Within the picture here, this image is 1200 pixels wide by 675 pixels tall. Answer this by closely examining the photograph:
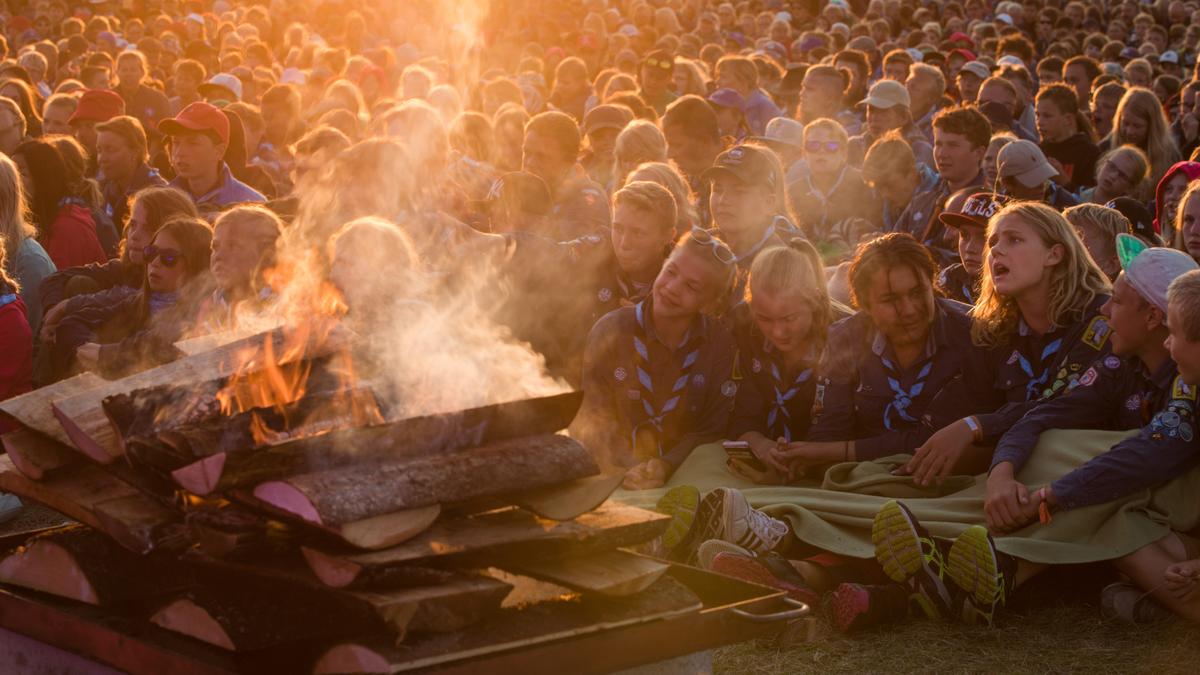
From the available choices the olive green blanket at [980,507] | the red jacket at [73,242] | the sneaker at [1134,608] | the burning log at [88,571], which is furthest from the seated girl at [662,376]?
the red jacket at [73,242]

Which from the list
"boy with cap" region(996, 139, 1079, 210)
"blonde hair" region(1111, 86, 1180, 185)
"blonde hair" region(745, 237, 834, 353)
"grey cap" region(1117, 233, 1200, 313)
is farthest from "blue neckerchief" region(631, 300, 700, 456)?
"blonde hair" region(1111, 86, 1180, 185)

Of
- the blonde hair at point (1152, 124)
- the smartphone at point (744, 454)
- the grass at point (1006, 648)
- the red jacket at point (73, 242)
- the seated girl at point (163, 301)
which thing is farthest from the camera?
the blonde hair at point (1152, 124)

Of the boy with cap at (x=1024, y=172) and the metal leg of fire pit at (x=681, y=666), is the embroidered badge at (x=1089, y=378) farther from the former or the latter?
the boy with cap at (x=1024, y=172)

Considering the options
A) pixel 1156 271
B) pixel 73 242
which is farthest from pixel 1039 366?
pixel 73 242

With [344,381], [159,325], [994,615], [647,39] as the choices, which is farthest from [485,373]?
[647,39]

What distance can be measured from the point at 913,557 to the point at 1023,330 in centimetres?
135

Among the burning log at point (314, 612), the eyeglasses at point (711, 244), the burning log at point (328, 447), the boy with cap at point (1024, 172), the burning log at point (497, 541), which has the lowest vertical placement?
the burning log at point (314, 612)

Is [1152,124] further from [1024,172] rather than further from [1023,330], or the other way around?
[1023,330]

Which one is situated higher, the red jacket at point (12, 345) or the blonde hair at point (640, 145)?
the blonde hair at point (640, 145)

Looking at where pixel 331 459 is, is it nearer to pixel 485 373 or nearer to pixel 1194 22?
pixel 485 373

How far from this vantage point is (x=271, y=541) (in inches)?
130

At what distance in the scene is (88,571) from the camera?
3.56 meters

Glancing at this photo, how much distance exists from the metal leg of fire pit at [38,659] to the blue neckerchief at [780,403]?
3.59m

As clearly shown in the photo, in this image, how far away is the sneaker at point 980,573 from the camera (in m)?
4.78
